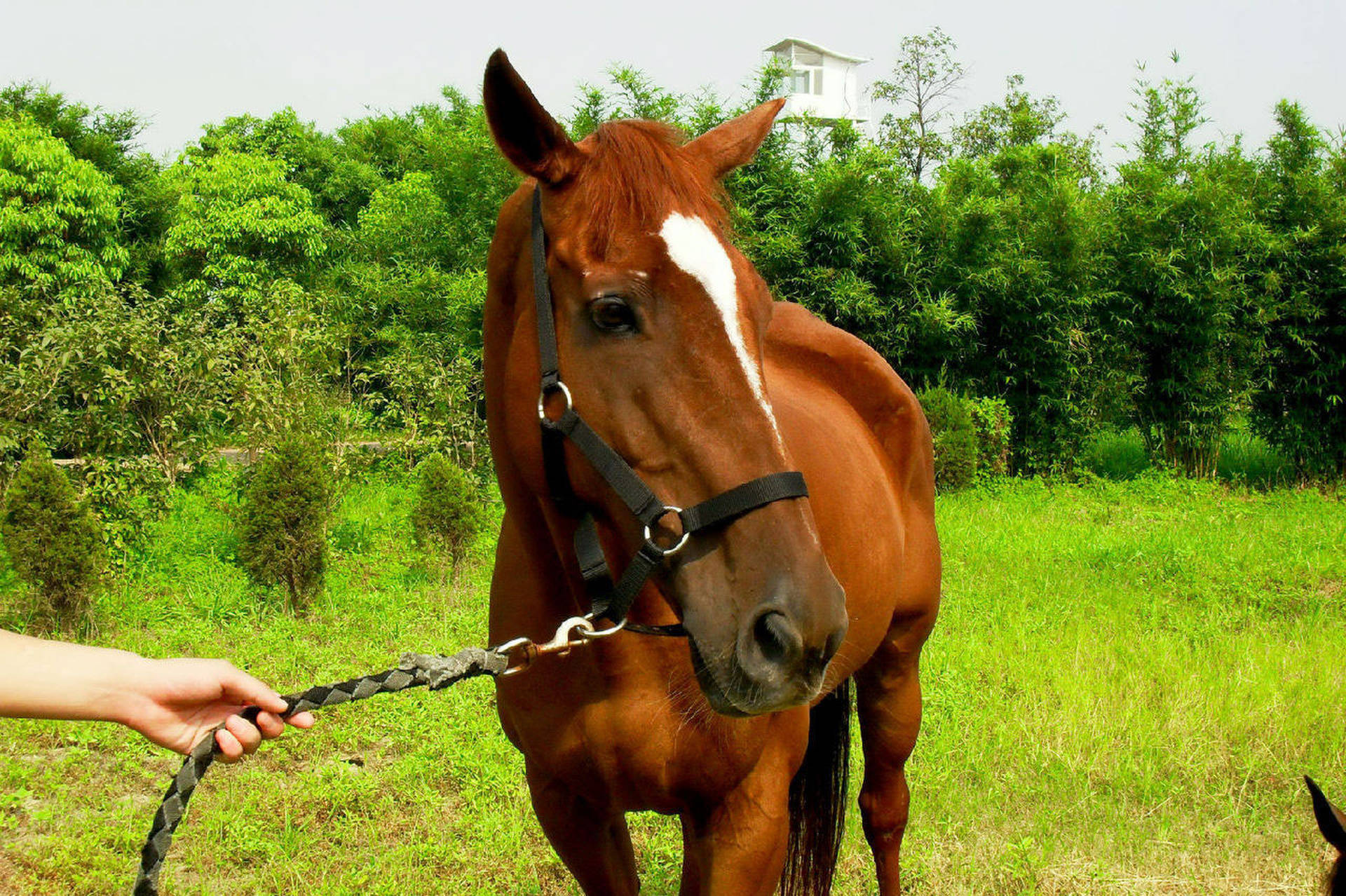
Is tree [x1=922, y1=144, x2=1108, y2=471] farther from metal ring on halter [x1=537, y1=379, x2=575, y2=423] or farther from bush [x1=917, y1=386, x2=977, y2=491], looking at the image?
metal ring on halter [x1=537, y1=379, x2=575, y2=423]

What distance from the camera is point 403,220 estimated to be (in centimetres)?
1923

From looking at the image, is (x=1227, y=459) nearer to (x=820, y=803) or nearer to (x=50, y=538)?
(x=820, y=803)

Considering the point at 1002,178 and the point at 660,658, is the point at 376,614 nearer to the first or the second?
the point at 660,658

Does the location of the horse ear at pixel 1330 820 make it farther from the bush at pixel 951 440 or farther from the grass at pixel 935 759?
the bush at pixel 951 440

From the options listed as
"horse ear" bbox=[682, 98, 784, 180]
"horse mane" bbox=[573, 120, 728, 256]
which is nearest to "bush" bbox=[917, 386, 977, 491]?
"horse ear" bbox=[682, 98, 784, 180]

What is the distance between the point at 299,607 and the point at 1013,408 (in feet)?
34.0

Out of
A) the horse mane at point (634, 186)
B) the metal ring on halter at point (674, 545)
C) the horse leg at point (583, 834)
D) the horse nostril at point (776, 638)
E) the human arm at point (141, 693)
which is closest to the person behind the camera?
the human arm at point (141, 693)

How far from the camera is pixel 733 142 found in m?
2.09

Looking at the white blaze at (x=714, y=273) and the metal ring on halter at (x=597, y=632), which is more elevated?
the white blaze at (x=714, y=273)

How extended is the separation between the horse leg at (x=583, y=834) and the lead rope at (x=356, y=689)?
54cm

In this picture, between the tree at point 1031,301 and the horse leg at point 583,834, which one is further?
the tree at point 1031,301

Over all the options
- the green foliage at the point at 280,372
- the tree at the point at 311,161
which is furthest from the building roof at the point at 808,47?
the green foliage at the point at 280,372

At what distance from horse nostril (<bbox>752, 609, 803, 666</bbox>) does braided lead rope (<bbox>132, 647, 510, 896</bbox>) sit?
48 centimetres

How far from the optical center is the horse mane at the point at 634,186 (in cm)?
160
